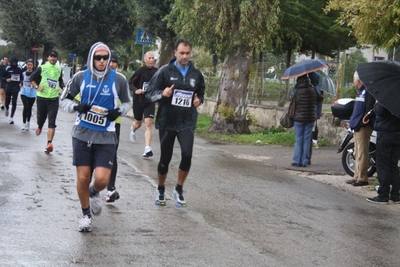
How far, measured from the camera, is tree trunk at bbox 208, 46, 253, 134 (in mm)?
20016

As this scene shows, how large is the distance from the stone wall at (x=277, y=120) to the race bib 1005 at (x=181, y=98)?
971cm

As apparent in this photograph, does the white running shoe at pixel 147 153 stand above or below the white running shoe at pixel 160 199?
below

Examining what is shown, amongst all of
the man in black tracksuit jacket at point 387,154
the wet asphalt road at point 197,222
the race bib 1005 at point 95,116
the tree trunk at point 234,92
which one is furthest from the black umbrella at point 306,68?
the race bib 1005 at point 95,116

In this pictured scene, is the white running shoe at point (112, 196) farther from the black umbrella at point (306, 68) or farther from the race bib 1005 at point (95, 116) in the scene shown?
the black umbrella at point (306, 68)

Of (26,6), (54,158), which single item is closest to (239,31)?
(54,158)

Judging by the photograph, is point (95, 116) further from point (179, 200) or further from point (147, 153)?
point (147, 153)

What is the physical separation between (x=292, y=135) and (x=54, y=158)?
7605 millimetres

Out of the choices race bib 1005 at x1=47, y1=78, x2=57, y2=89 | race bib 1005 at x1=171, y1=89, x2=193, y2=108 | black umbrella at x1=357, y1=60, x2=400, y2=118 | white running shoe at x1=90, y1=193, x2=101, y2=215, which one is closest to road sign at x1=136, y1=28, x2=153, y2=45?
race bib 1005 at x1=47, y1=78, x2=57, y2=89

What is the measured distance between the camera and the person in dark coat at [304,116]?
1412 cm

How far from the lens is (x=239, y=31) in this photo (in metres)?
19.2

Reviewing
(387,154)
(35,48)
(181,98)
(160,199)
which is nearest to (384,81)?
(387,154)

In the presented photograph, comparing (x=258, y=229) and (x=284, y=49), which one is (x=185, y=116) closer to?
(x=258, y=229)

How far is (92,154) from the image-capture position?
7.68m

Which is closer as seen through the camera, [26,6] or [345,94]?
[345,94]
